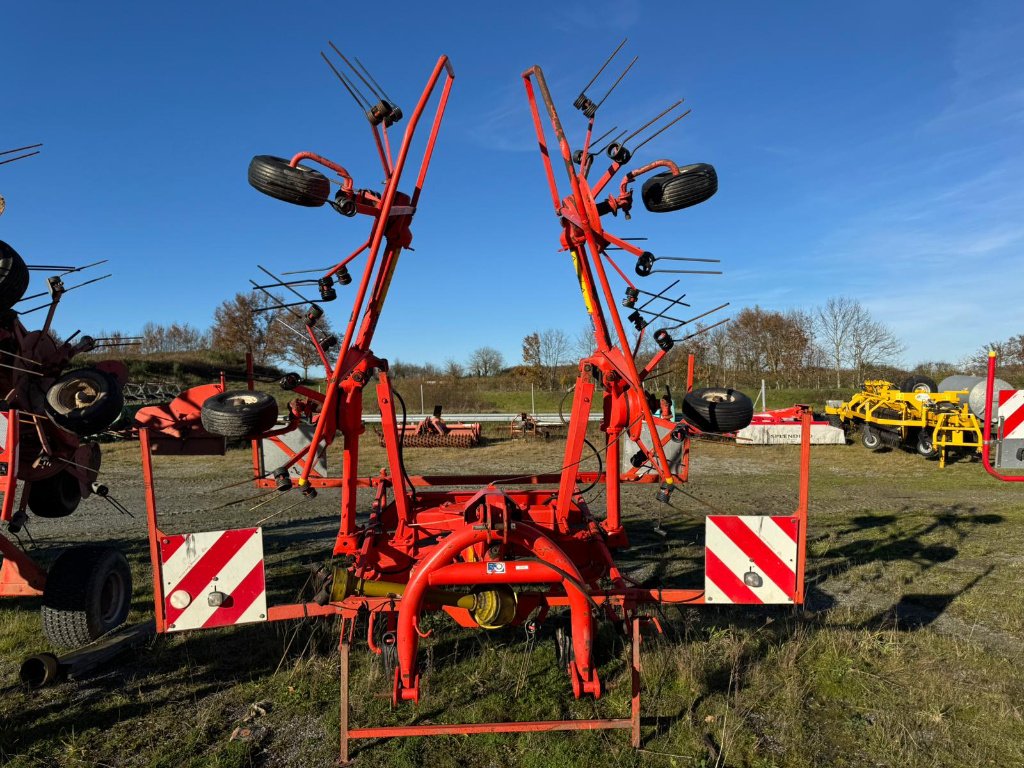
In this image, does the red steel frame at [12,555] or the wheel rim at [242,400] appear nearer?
the wheel rim at [242,400]

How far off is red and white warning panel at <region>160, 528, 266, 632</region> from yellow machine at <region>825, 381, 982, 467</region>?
1644 cm

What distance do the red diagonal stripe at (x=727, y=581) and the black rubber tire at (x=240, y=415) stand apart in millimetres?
2799

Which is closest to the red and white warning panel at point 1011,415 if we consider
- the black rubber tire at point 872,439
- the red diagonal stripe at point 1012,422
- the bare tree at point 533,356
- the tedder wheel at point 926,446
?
the red diagonal stripe at point 1012,422

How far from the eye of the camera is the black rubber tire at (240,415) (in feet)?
12.3

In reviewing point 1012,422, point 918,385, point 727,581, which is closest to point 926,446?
point 918,385

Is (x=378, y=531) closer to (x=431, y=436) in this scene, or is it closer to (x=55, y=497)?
(x=55, y=497)

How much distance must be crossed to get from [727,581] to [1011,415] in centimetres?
409

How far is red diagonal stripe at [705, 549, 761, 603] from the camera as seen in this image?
3.81 metres

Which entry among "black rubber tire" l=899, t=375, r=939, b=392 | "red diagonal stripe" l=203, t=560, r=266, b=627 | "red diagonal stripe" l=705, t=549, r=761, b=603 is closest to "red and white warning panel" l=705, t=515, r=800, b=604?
"red diagonal stripe" l=705, t=549, r=761, b=603

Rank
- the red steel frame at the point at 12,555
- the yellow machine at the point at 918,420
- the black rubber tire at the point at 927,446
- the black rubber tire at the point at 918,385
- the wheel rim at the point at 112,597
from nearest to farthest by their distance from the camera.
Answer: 1. the red steel frame at the point at 12,555
2. the wheel rim at the point at 112,597
3. the yellow machine at the point at 918,420
4. the black rubber tire at the point at 927,446
5. the black rubber tire at the point at 918,385

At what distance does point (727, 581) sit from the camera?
3.82 meters

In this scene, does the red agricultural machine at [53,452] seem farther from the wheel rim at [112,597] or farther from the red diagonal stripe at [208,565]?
the red diagonal stripe at [208,565]

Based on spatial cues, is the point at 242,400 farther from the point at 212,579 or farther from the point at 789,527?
the point at 789,527

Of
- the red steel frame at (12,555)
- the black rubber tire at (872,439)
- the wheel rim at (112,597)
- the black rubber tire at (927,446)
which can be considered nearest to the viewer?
the red steel frame at (12,555)
